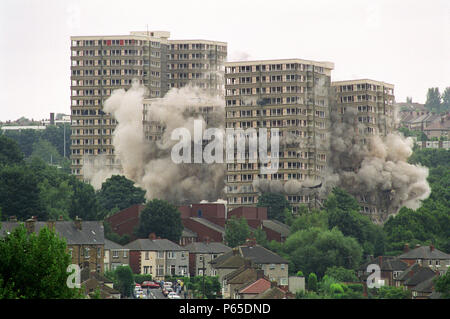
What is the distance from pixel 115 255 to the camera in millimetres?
159875

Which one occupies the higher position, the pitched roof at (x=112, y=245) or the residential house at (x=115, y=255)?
the pitched roof at (x=112, y=245)

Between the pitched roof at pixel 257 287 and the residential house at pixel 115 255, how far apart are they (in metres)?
24.9

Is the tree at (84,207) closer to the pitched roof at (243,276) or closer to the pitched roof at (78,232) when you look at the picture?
the pitched roof at (78,232)

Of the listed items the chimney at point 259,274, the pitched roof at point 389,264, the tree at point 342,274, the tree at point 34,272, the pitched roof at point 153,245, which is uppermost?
the tree at point 34,272

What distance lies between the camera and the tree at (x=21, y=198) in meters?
167

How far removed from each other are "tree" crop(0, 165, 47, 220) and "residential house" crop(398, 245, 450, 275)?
49934 millimetres

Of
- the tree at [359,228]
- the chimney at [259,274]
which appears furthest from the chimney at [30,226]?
the tree at [359,228]

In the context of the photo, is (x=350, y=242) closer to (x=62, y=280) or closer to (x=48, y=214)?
(x=48, y=214)

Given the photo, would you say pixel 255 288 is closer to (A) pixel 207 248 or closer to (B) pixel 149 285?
(B) pixel 149 285

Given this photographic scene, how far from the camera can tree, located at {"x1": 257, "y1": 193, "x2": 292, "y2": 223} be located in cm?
19675

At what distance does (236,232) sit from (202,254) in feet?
30.3

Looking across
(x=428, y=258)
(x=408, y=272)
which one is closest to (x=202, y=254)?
(x=408, y=272)

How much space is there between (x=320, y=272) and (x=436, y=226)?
100 ft
